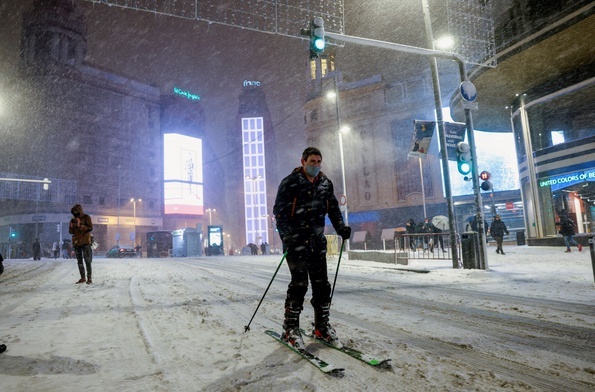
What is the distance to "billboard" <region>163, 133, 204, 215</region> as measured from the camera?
261 ft

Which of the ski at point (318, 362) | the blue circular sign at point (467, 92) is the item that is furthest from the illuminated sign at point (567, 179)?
the ski at point (318, 362)

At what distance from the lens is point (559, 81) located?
62.9ft

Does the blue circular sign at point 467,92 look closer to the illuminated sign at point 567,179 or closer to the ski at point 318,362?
the ski at point 318,362

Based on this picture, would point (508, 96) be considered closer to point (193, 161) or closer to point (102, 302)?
point (102, 302)

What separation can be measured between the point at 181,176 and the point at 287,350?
81.8 meters

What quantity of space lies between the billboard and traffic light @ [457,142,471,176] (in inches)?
2949

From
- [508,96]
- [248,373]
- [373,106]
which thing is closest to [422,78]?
[373,106]

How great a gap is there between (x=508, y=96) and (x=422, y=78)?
25.8 meters

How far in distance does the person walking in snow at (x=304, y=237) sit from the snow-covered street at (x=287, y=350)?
34 cm

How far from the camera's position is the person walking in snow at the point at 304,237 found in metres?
3.48

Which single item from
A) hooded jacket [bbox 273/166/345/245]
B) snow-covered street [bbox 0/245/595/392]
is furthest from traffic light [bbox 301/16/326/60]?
hooded jacket [bbox 273/166/345/245]

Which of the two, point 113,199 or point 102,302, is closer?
point 102,302

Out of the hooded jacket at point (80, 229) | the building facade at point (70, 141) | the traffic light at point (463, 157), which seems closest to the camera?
the hooded jacket at point (80, 229)

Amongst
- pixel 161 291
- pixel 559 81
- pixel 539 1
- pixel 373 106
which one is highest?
pixel 373 106
